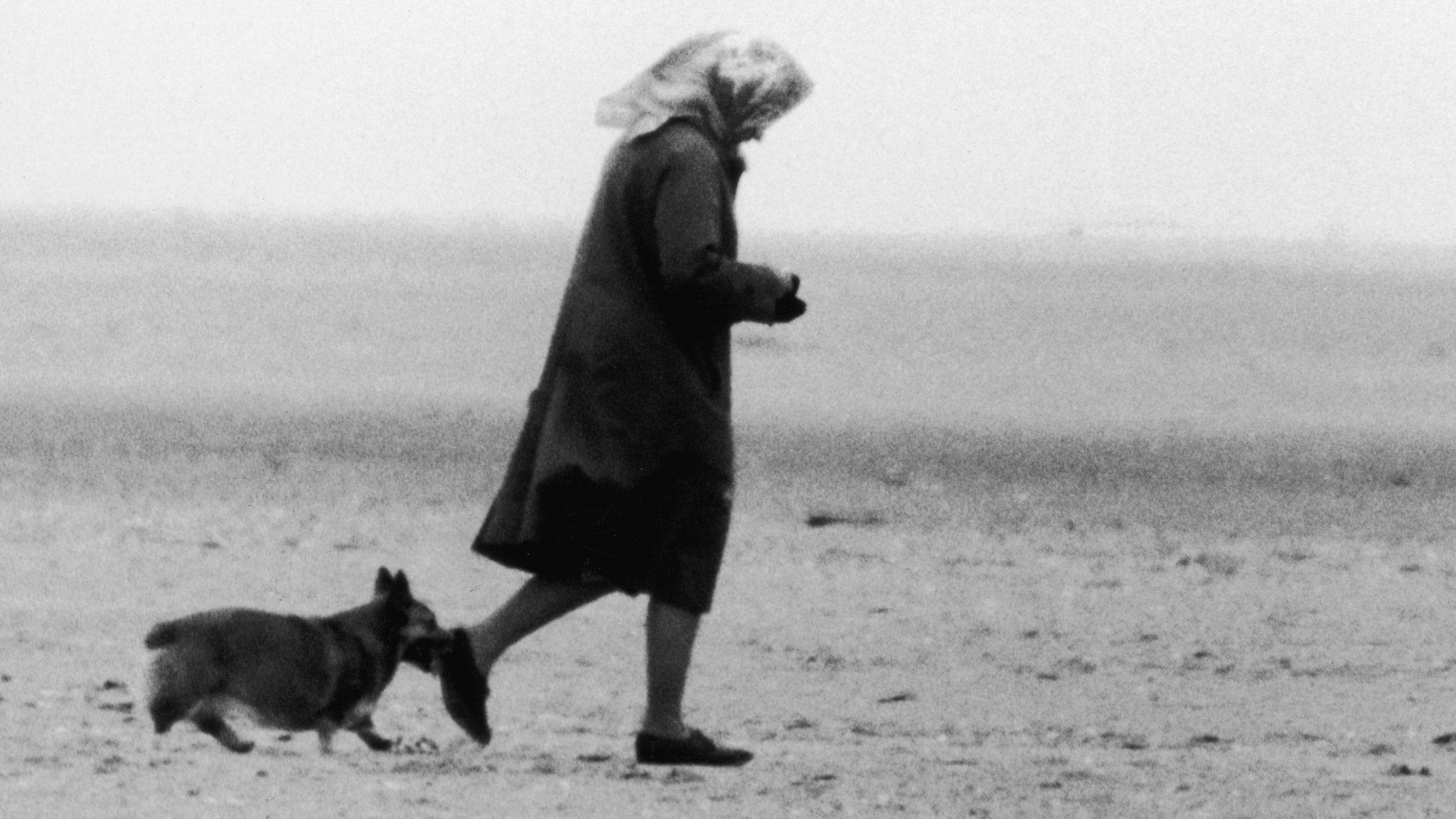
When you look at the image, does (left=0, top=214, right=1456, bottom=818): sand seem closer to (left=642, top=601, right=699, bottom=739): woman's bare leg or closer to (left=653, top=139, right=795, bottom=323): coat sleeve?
(left=642, top=601, right=699, bottom=739): woman's bare leg

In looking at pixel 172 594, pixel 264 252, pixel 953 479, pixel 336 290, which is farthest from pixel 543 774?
pixel 264 252

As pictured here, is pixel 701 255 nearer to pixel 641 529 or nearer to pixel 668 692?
pixel 641 529

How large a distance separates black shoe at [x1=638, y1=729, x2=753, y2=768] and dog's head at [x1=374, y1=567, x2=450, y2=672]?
0.53m

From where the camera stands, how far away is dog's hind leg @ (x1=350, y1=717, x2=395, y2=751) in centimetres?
693

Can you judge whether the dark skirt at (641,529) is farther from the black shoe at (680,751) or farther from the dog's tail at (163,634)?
the dog's tail at (163,634)

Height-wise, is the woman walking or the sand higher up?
the woman walking

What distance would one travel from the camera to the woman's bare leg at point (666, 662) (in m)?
6.76

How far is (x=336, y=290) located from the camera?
43750mm

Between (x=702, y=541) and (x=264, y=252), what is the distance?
58622 mm

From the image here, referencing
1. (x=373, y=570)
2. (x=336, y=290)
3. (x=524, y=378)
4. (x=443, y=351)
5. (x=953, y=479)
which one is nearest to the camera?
(x=373, y=570)

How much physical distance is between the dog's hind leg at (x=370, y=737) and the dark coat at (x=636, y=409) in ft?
1.93

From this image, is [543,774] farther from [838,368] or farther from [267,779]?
[838,368]

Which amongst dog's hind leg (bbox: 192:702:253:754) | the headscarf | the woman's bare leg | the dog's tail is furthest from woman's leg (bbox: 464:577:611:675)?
the headscarf

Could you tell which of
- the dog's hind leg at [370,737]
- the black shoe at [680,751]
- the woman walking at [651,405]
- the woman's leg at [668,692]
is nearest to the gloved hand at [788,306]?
the woman walking at [651,405]
